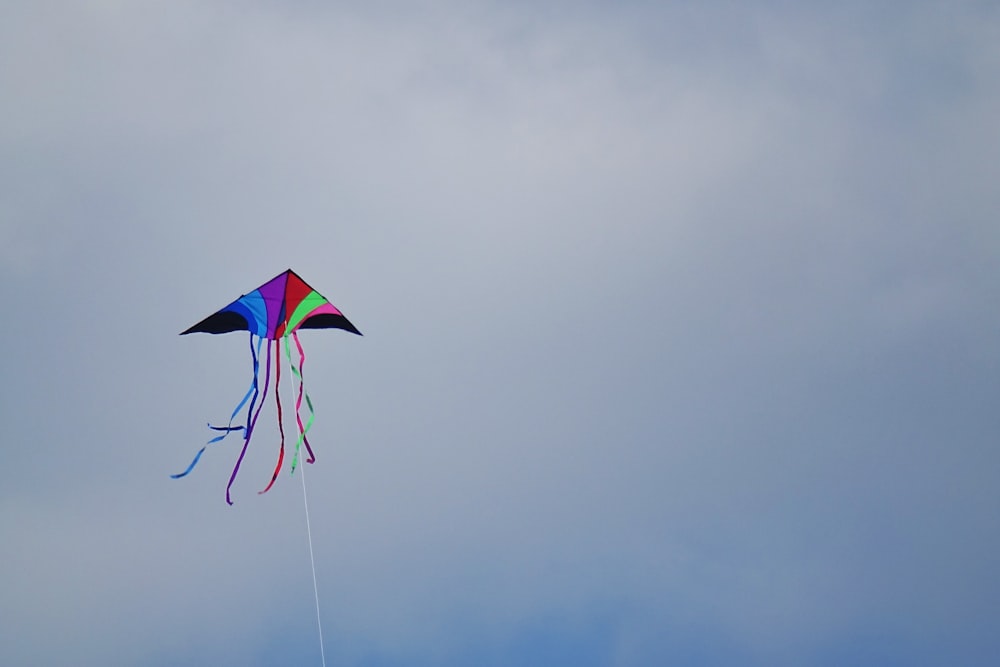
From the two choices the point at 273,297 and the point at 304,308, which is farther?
the point at 304,308

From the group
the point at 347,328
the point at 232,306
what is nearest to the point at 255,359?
the point at 232,306

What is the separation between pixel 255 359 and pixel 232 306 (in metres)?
1.69

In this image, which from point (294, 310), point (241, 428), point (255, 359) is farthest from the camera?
point (294, 310)

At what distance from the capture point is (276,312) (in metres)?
19.4

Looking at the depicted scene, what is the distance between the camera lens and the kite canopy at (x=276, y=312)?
18.8 metres

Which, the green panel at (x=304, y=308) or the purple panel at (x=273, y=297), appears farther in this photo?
the green panel at (x=304, y=308)

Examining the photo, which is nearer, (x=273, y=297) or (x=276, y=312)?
(x=273, y=297)

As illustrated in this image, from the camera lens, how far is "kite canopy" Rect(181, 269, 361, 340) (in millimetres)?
18781

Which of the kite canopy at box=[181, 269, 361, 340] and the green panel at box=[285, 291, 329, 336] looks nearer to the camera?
the kite canopy at box=[181, 269, 361, 340]

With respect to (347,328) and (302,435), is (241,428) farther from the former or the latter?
(347,328)

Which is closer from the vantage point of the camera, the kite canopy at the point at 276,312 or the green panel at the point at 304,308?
the kite canopy at the point at 276,312

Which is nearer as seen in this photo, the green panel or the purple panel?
the purple panel

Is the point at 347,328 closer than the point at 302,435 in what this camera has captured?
No

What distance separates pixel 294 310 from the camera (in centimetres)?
1941
